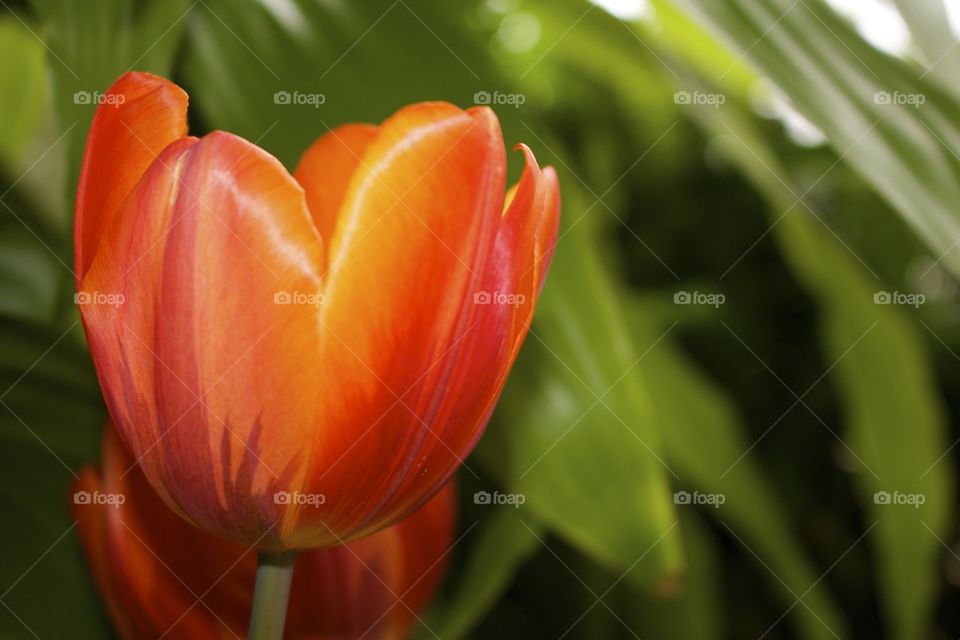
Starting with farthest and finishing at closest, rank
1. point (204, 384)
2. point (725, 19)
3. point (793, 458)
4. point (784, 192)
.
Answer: point (793, 458) < point (784, 192) < point (725, 19) < point (204, 384)

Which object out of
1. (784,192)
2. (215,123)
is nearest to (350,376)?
(215,123)

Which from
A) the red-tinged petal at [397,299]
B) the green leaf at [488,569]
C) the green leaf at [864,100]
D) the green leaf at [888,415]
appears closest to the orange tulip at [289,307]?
the red-tinged petal at [397,299]

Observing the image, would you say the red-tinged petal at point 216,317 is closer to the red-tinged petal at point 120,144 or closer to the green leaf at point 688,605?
the red-tinged petal at point 120,144

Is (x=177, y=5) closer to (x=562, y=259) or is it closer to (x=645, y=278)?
(x=562, y=259)

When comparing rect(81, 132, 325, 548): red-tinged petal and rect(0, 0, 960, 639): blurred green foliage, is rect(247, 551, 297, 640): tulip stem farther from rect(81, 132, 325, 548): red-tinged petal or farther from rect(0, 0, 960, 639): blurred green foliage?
rect(0, 0, 960, 639): blurred green foliage

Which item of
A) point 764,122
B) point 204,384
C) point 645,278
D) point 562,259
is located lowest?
point 204,384

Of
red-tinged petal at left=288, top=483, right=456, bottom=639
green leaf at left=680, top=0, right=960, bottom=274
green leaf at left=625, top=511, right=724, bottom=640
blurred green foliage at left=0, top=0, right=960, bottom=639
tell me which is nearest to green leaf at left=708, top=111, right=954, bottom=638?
blurred green foliage at left=0, top=0, right=960, bottom=639
